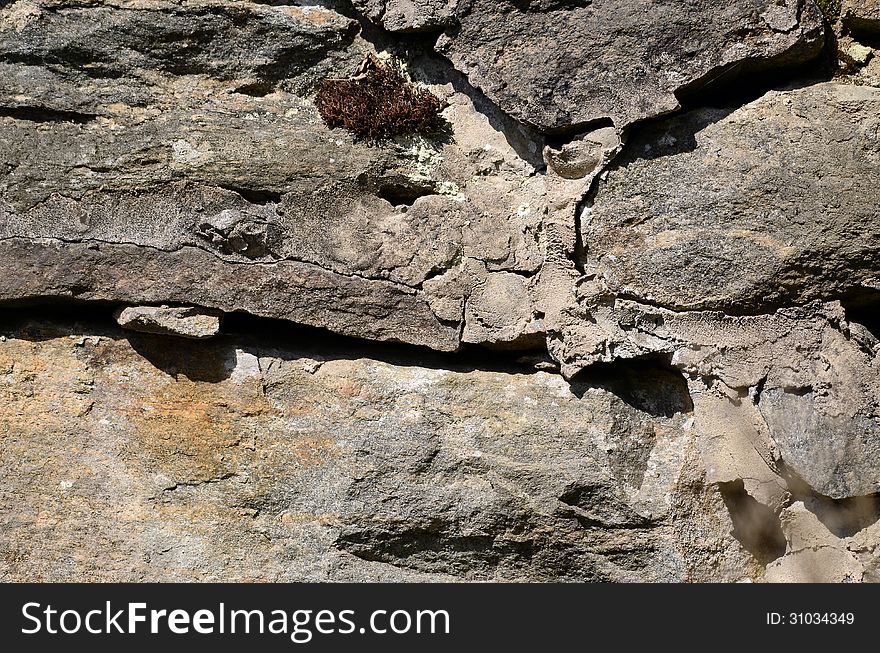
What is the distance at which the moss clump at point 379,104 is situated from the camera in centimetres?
417

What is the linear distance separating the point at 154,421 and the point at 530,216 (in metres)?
1.98

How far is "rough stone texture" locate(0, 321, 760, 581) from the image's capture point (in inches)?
160

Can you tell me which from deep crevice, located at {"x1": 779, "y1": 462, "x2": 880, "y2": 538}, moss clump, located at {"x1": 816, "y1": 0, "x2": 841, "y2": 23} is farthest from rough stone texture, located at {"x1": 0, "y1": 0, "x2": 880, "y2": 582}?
moss clump, located at {"x1": 816, "y1": 0, "x2": 841, "y2": 23}

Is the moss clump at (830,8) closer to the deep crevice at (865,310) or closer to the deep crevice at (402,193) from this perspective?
the deep crevice at (865,310)

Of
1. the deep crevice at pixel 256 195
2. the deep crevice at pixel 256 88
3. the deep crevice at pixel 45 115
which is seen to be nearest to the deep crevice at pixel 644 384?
the deep crevice at pixel 256 195

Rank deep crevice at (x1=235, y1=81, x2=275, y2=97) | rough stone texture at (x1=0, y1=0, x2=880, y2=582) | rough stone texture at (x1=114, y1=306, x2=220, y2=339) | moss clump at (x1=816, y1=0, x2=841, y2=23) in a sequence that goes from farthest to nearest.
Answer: deep crevice at (x1=235, y1=81, x2=275, y2=97) → rough stone texture at (x1=114, y1=306, x2=220, y2=339) → rough stone texture at (x1=0, y1=0, x2=880, y2=582) → moss clump at (x1=816, y1=0, x2=841, y2=23)

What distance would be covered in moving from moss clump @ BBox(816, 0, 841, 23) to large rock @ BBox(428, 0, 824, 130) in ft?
0.55

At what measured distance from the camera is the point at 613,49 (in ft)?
12.6

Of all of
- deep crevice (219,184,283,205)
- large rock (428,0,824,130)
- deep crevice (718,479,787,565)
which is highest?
large rock (428,0,824,130)

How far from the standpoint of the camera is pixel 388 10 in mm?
4113

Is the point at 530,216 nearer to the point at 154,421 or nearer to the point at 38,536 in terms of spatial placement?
the point at 154,421

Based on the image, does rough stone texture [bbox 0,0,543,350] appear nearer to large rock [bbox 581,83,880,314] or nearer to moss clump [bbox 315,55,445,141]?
moss clump [bbox 315,55,445,141]

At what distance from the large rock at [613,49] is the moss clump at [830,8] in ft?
0.55

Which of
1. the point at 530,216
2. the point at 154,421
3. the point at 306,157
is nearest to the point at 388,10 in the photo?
Result: the point at 306,157
